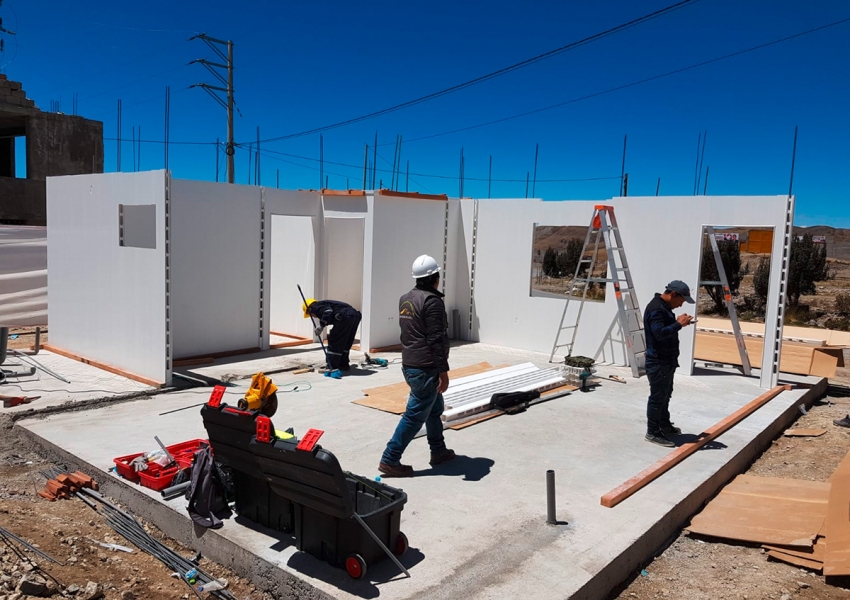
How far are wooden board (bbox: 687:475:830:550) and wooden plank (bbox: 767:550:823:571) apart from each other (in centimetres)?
9

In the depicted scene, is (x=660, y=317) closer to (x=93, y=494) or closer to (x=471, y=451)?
(x=471, y=451)

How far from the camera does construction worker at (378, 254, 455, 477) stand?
473 cm

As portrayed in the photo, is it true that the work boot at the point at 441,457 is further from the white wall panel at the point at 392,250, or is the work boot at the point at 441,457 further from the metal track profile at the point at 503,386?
the white wall panel at the point at 392,250

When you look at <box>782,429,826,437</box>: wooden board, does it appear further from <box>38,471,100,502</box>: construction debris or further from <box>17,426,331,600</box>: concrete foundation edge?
<box>38,471,100,502</box>: construction debris

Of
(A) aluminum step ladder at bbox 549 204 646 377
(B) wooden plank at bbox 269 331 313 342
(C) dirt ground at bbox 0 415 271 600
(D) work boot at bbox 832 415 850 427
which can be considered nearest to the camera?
(C) dirt ground at bbox 0 415 271 600

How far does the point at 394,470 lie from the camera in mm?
4957

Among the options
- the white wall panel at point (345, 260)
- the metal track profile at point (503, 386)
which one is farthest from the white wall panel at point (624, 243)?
the white wall panel at point (345, 260)

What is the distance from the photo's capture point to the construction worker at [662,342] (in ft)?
19.0

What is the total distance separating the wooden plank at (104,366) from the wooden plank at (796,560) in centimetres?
640

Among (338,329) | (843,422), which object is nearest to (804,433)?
(843,422)

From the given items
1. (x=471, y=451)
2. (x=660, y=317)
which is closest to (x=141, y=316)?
(x=471, y=451)

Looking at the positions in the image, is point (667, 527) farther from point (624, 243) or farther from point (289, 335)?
point (289, 335)

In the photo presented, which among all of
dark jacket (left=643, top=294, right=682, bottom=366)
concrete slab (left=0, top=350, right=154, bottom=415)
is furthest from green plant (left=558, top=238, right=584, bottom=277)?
dark jacket (left=643, top=294, right=682, bottom=366)

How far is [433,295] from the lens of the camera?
4820 millimetres
